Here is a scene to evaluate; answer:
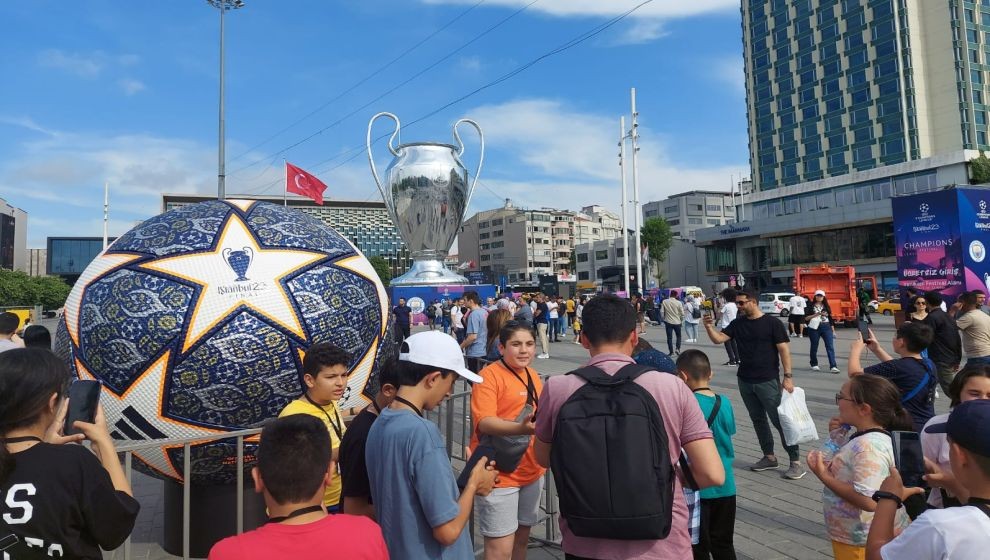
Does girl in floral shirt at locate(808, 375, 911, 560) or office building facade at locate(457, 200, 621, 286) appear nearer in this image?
girl in floral shirt at locate(808, 375, 911, 560)

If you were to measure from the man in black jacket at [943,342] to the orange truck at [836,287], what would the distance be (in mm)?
19347

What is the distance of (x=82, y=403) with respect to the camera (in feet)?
8.14

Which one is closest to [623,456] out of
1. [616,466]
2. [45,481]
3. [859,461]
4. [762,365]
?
[616,466]

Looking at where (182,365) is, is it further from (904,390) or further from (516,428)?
(904,390)

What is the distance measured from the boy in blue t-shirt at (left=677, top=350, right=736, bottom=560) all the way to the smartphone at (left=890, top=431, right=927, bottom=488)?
1.33 meters

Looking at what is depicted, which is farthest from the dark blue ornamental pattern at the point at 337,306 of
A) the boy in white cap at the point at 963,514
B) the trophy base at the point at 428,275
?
the trophy base at the point at 428,275

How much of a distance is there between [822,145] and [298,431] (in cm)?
7374

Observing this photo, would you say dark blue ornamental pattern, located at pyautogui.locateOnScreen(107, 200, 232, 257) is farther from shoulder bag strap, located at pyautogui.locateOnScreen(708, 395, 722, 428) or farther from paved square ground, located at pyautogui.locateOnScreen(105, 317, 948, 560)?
shoulder bag strap, located at pyautogui.locateOnScreen(708, 395, 722, 428)

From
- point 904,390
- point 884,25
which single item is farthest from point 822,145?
point 904,390

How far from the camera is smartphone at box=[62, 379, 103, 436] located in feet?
8.01

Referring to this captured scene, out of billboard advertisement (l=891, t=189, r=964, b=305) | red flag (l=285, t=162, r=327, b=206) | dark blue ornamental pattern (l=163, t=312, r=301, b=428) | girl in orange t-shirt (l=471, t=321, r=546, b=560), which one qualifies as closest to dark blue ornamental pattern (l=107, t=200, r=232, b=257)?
dark blue ornamental pattern (l=163, t=312, r=301, b=428)

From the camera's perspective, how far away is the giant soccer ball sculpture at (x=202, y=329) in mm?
3395

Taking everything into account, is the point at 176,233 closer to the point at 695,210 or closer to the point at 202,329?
the point at 202,329

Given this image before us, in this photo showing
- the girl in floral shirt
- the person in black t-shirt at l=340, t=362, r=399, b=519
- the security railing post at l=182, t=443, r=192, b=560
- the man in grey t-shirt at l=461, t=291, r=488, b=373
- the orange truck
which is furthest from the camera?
the orange truck
